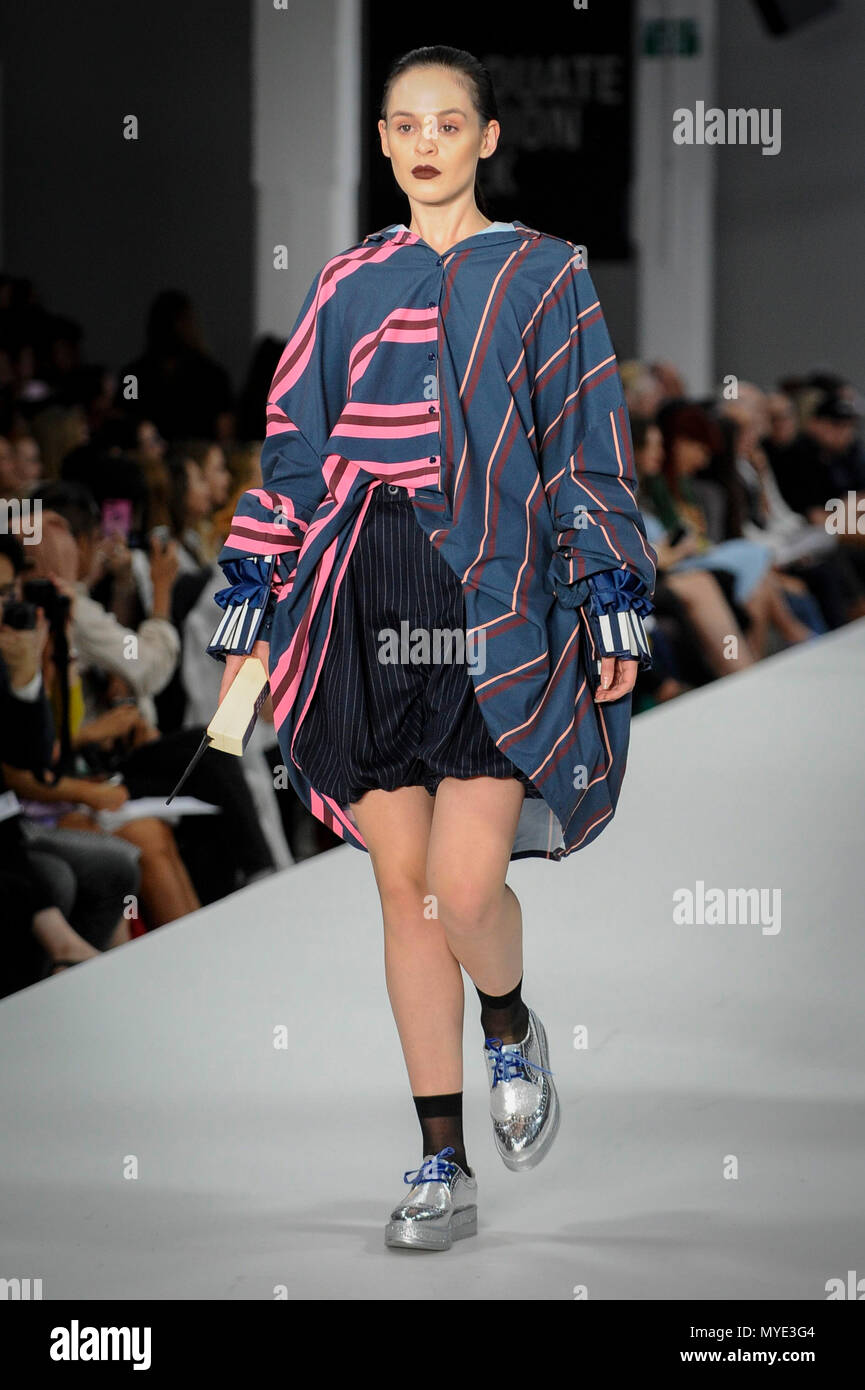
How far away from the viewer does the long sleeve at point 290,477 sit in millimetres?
2143

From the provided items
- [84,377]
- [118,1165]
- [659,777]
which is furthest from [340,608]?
[659,777]

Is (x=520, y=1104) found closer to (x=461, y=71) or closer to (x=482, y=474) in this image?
(x=482, y=474)

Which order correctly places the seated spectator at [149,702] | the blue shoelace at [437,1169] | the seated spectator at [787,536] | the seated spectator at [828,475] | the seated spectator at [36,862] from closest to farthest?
the blue shoelace at [437,1169], the seated spectator at [36,862], the seated spectator at [149,702], the seated spectator at [787,536], the seated spectator at [828,475]

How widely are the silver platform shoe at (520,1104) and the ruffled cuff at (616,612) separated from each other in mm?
459

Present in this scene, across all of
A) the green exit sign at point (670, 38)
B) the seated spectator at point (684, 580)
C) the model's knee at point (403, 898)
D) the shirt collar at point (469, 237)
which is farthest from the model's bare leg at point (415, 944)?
the green exit sign at point (670, 38)

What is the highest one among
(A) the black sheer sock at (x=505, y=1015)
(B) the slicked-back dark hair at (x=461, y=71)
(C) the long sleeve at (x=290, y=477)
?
(B) the slicked-back dark hair at (x=461, y=71)

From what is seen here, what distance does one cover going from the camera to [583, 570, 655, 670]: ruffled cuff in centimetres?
208

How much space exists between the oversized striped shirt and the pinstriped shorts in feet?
0.07

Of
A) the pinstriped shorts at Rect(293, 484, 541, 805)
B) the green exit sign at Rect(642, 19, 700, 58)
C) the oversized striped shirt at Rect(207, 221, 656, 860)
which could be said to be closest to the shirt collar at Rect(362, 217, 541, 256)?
the oversized striped shirt at Rect(207, 221, 656, 860)

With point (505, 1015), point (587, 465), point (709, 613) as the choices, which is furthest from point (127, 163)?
point (505, 1015)

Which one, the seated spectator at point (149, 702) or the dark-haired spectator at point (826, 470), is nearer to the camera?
the seated spectator at point (149, 702)

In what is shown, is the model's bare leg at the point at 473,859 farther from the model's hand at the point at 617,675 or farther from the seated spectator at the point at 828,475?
the seated spectator at the point at 828,475

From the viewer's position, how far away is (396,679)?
211 cm

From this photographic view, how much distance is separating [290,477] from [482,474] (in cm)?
23
